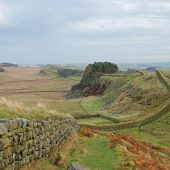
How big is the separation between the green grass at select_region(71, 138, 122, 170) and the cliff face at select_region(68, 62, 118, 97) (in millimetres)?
103455

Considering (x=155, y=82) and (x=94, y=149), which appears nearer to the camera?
(x=94, y=149)

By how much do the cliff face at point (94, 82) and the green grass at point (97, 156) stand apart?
103455 mm

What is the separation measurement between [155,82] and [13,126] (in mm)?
79361

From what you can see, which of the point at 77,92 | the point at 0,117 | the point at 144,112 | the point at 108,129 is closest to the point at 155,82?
the point at 144,112

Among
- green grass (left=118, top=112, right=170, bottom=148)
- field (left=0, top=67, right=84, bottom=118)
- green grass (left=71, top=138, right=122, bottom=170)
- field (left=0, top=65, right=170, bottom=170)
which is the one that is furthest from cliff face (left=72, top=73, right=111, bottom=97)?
green grass (left=71, top=138, right=122, bottom=170)

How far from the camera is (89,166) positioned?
21.6 m

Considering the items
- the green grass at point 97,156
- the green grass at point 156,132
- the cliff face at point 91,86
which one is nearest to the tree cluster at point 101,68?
the cliff face at point 91,86

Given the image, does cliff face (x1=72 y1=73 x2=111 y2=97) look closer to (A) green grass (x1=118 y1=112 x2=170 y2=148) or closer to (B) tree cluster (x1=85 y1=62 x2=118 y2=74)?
(B) tree cluster (x1=85 y1=62 x2=118 y2=74)

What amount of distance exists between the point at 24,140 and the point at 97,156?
21.3 ft

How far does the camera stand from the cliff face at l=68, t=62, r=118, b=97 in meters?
137

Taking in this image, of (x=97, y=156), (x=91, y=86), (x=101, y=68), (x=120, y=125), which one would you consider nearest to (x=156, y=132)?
(x=120, y=125)

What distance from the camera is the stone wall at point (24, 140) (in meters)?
16.4

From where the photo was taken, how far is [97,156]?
2405 centimetres

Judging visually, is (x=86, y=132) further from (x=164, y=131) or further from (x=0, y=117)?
(x=164, y=131)
